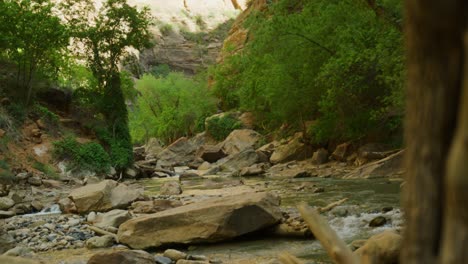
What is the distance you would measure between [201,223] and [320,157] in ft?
54.9

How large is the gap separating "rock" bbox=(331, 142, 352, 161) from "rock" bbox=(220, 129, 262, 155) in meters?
10.4

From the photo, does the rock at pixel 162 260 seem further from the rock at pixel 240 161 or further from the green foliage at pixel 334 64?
the rock at pixel 240 161

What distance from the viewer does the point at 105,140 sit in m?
28.3

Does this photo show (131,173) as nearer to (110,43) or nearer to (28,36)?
(110,43)

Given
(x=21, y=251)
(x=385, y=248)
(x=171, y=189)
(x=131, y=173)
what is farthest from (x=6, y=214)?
(x=131, y=173)

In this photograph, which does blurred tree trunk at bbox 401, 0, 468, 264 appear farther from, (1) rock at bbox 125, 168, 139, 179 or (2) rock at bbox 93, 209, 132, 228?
(1) rock at bbox 125, 168, 139, 179

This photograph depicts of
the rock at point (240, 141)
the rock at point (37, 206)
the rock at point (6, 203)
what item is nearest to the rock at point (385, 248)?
the rock at point (37, 206)

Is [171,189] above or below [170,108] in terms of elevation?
below

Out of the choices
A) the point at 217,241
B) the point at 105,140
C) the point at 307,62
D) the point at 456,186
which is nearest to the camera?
the point at 456,186

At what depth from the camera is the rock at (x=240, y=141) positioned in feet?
114

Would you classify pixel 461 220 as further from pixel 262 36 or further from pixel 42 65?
pixel 42 65

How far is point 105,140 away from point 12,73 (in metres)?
5.81

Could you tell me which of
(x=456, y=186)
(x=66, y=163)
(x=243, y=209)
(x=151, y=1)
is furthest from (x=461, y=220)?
(x=151, y=1)

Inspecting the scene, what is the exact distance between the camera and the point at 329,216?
33.8 ft
